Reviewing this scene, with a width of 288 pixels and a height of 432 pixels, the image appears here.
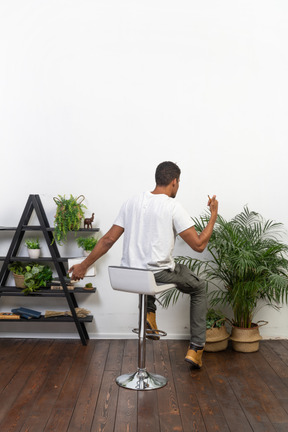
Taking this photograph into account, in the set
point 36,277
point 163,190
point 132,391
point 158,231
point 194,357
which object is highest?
point 163,190

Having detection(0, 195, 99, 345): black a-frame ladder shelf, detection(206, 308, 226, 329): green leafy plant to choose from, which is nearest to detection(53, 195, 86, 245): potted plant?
detection(0, 195, 99, 345): black a-frame ladder shelf

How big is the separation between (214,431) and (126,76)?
9.93 feet

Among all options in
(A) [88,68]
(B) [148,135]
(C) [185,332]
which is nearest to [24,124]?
(A) [88,68]

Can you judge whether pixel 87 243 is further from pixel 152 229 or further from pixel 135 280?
pixel 135 280

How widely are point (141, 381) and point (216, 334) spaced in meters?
1.03

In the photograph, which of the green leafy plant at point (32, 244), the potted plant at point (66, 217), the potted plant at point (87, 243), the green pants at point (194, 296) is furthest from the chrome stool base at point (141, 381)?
the green leafy plant at point (32, 244)

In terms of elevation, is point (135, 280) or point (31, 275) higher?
point (135, 280)

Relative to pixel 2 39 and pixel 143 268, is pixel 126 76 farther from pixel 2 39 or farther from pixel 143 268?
pixel 143 268

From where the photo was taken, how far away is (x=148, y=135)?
14.5 ft

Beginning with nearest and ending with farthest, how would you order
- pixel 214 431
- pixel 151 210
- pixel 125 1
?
pixel 214 431
pixel 151 210
pixel 125 1

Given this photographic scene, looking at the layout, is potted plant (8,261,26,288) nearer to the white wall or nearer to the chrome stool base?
the white wall

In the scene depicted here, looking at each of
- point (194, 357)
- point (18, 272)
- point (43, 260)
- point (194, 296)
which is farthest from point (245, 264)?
point (18, 272)

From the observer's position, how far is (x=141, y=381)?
126 inches

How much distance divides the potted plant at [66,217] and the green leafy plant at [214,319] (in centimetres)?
134
